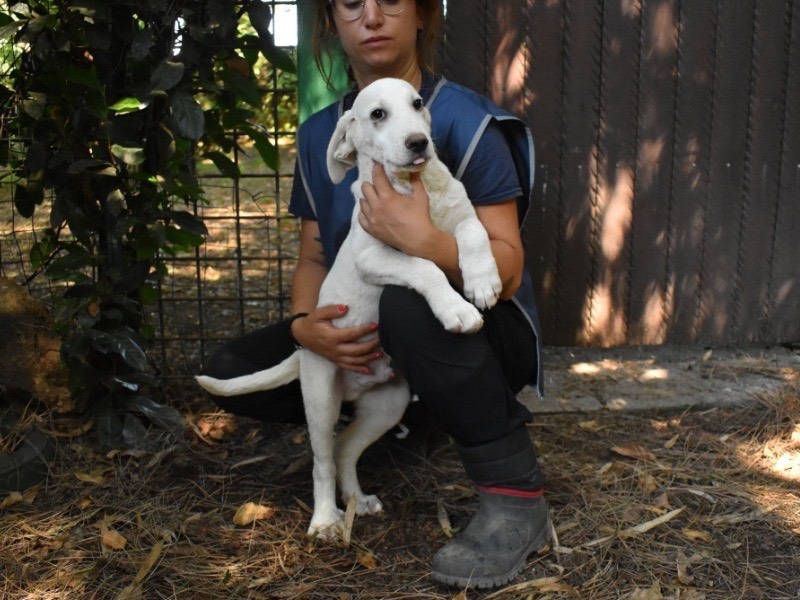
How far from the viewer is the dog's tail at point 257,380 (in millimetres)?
2510

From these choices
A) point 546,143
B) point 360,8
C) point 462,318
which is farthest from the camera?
point 546,143

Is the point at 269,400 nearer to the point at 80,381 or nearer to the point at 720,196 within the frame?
the point at 80,381

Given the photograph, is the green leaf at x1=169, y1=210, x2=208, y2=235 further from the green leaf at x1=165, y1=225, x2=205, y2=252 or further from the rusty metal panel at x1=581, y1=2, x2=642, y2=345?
the rusty metal panel at x1=581, y1=2, x2=642, y2=345

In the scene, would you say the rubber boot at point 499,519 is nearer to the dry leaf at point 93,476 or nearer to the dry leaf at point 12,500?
the dry leaf at point 93,476

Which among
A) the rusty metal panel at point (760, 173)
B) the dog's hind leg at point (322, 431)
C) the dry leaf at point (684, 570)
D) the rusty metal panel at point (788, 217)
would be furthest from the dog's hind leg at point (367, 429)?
the rusty metal panel at point (788, 217)

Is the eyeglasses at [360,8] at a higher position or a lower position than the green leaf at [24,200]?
higher

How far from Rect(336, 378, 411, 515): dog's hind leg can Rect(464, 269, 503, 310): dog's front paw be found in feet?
1.53

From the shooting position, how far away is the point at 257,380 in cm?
252

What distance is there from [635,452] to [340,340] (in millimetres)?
1139

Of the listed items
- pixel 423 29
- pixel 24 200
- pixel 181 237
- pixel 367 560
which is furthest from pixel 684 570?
pixel 24 200

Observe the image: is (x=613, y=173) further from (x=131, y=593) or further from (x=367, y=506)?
(x=131, y=593)

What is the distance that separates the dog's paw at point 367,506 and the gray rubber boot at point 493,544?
1.13 ft

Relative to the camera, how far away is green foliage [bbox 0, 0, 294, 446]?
261cm

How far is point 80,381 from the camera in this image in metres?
2.83
